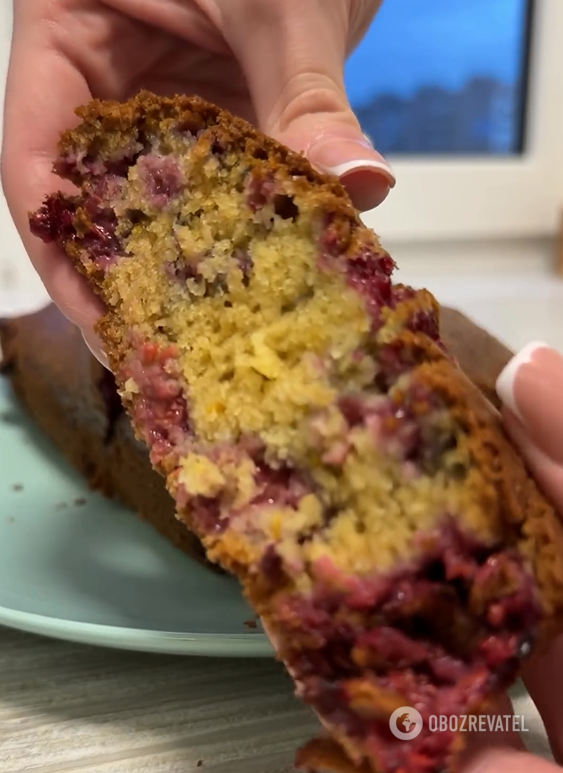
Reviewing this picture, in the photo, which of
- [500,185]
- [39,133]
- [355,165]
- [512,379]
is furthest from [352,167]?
[500,185]

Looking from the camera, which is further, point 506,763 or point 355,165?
point 355,165

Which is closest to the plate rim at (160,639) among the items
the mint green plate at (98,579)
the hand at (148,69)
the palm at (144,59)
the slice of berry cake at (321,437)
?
the mint green plate at (98,579)

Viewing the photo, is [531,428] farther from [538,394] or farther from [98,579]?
[98,579]

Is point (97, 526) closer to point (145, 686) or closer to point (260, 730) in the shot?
point (145, 686)

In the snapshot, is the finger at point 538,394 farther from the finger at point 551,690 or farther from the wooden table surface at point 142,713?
the wooden table surface at point 142,713

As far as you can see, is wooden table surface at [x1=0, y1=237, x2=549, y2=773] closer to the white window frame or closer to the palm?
the palm

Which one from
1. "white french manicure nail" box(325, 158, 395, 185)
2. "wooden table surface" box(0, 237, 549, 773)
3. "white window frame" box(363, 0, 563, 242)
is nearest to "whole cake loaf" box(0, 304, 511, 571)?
"wooden table surface" box(0, 237, 549, 773)

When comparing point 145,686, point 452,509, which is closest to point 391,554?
point 452,509
